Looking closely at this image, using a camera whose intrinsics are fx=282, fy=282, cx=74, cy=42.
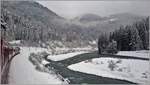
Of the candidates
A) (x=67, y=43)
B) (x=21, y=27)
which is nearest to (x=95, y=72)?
(x=67, y=43)

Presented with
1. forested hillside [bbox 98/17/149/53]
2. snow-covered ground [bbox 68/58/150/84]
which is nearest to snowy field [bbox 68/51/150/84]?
snow-covered ground [bbox 68/58/150/84]

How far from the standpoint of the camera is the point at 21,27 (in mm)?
2609

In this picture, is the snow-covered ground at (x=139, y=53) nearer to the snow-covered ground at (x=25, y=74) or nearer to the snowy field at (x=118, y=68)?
the snowy field at (x=118, y=68)

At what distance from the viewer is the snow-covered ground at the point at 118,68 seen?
8.81 ft

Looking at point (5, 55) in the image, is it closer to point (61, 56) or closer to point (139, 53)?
point (61, 56)

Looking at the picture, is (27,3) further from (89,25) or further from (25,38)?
(89,25)

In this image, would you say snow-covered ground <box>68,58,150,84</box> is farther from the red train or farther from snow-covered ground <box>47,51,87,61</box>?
the red train

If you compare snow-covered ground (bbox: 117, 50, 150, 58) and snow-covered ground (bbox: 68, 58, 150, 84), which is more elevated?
snow-covered ground (bbox: 117, 50, 150, 58)

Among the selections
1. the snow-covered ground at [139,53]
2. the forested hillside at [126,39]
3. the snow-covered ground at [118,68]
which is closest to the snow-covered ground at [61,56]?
the snow-covered ground at [118,68]

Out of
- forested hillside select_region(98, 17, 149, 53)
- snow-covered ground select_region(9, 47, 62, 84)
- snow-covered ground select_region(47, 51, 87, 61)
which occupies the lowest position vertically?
snow-covered ground select_region(9, 47, 62, 84)

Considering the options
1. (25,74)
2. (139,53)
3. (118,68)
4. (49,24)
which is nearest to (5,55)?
(25,74)

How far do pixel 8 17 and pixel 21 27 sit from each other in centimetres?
15

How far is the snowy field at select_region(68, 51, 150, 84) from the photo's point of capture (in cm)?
269

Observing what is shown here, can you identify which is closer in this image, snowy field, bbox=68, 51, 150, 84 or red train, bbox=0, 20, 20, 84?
red train, bbox=0, 20, 20, 84
